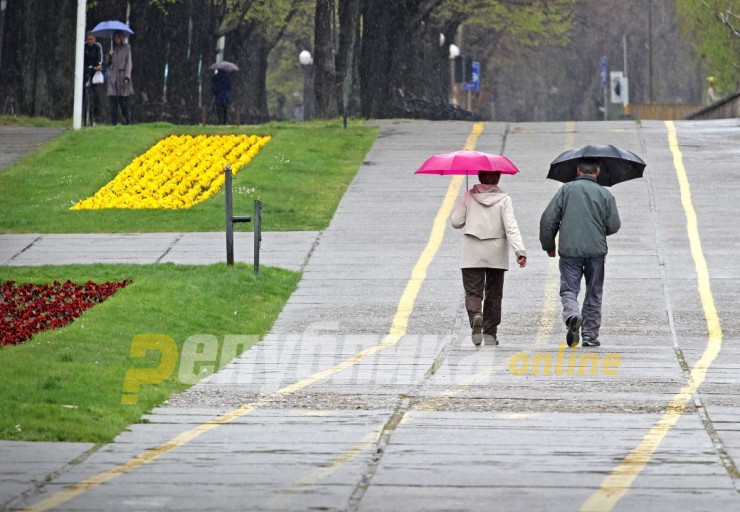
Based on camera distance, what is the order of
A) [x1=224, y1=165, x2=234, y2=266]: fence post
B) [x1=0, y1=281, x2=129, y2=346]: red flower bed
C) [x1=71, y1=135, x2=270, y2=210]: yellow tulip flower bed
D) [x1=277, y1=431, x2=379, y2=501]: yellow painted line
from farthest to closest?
1. [x1=71, y1=135, x2=270, y2=210]: yellow tulip flower bed
2. [x1=224, y1=165, x2=234, y2=266]: fence post
3. [x1=0, y1=281, x2=129, y2=346]: red flower bed
4. [x1=277, y1=431, x2=379, y2=501]: yellow painted line

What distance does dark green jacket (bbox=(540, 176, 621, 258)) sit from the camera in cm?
1348

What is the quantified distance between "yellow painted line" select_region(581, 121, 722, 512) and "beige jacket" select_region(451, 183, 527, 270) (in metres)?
1.93

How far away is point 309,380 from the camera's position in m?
11.4

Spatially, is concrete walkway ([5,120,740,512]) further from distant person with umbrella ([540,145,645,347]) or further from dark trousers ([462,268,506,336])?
distant person with umbrella ([540,145,645,347])

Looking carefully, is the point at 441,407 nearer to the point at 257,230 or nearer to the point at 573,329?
the point at 573,329

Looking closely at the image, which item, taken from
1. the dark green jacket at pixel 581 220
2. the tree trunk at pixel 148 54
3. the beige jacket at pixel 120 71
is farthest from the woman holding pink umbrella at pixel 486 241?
the tree trunk at pixel 148 54

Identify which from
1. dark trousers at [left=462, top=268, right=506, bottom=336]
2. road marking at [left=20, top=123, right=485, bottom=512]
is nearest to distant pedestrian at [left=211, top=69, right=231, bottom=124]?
road marking at [left=20, top=123, right=485, bottom=512]

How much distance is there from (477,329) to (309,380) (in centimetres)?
242

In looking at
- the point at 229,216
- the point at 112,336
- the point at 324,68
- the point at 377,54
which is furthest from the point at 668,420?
the point at 377,54

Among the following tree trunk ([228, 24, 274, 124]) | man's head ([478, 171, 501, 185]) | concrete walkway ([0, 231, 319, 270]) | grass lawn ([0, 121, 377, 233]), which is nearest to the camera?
man's head ([478, 171, 501, 185])

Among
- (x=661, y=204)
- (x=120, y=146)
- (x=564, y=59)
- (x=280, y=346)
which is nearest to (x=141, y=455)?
(x=280, y=346)

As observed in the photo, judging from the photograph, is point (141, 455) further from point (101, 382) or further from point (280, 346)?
point (280, 346)

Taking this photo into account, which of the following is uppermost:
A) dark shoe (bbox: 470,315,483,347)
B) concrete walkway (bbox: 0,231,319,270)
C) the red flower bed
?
dark shoe (bbox: 470,315,483,347)

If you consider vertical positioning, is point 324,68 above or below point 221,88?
above
